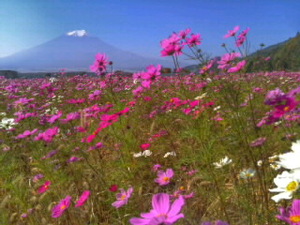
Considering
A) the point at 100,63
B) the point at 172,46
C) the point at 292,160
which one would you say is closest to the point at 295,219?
the point at 292,160

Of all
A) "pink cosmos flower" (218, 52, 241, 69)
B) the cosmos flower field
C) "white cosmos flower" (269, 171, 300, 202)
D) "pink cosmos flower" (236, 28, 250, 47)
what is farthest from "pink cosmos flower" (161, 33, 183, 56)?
"white cosmos flower" (269, 171, 300, 202)

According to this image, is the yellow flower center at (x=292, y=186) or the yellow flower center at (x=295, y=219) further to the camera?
the yellow flower center at (x=292, y=186)

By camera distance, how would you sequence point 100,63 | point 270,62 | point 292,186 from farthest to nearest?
point 270,62
point 100,63
point 292,186

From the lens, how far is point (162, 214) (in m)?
0.72

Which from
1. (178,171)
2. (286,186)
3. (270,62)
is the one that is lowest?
(178,171)

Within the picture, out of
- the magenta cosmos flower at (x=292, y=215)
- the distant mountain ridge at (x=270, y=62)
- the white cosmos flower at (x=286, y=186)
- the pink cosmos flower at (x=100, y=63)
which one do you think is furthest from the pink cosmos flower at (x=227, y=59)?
the magenta cosmos flower at (x=292, y=215)

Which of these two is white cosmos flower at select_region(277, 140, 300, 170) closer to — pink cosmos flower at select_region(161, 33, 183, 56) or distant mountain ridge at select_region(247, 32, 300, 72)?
distant mountain ridge at select_region(247, 32, 300, 72)

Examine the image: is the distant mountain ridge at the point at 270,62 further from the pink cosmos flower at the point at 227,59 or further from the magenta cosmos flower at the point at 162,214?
the magenta cosmos flower at the point at 162,214

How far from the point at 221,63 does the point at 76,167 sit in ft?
4.78

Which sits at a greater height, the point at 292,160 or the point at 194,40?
the point at 194,40

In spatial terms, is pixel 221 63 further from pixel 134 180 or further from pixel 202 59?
pixel 134 180

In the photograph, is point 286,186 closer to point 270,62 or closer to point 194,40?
point 194,40

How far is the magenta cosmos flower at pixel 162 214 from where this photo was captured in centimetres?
66

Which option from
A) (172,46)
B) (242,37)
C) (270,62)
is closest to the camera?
(172,46)
